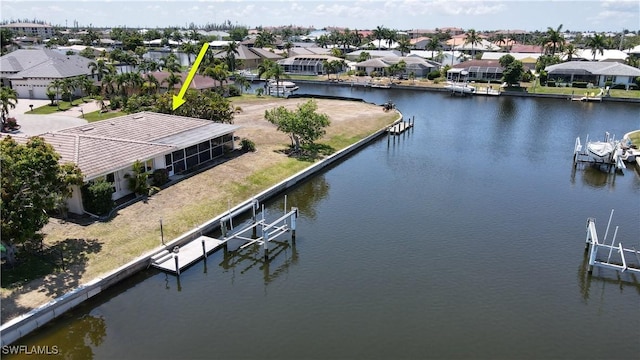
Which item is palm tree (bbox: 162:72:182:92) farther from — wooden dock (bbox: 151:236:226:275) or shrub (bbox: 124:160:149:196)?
wooden dock (bbox: 151:236:226:275)

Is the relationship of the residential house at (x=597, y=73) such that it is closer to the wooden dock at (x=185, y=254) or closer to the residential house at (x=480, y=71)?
the residential house at (x=480, y=71)

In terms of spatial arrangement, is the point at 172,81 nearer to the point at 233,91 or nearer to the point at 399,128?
the point at 233,91

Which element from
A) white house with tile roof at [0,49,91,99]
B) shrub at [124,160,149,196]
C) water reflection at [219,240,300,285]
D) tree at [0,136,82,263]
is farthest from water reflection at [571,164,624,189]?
white house with tile roof at [0,49,91,99]

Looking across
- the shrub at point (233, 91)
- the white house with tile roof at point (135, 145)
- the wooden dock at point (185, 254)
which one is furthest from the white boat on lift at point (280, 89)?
the wooden dock at point (185, 254)

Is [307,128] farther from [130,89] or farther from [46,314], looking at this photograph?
[130,89]

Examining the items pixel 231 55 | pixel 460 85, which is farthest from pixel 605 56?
pixel 231 55
